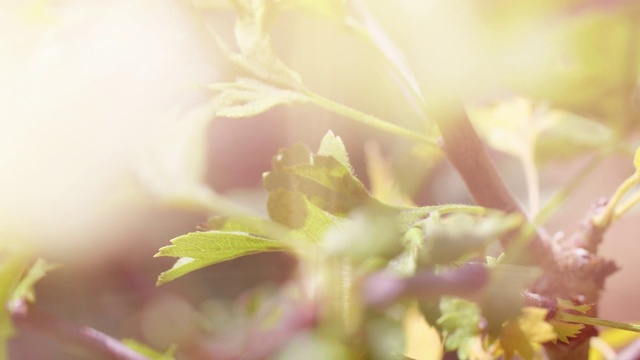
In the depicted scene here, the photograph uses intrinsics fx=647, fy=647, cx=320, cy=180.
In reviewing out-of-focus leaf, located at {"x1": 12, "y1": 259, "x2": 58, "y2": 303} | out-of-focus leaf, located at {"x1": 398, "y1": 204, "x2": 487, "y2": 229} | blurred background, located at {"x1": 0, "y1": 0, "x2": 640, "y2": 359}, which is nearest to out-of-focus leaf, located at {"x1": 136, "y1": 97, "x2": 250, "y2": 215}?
blurred background, located at {"x1": 0, "y1": 0, "x2": 640, "y2": 359}

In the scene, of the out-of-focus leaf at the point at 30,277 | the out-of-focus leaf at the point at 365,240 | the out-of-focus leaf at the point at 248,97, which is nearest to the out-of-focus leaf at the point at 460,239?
the out-of-focus leaf at the point at 365,240

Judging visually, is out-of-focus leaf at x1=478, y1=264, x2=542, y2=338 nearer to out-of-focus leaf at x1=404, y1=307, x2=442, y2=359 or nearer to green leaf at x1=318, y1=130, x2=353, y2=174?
green leaf at x1=318, y1=130, x2=353, y2=174

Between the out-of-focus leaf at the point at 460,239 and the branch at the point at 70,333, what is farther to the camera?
the branch at the point at 70,333

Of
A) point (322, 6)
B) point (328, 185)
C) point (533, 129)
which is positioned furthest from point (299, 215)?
point (533, 129)

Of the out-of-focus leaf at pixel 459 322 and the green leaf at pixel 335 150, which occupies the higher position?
the green leaf at pixel 335 150

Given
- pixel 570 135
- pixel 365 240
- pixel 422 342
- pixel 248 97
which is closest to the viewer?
pixel 365 240

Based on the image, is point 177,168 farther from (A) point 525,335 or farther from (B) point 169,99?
(A) point 525,335

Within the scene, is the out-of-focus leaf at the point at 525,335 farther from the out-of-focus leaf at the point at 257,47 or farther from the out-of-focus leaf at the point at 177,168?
the out-of-focus leaf at the point at 177,168
